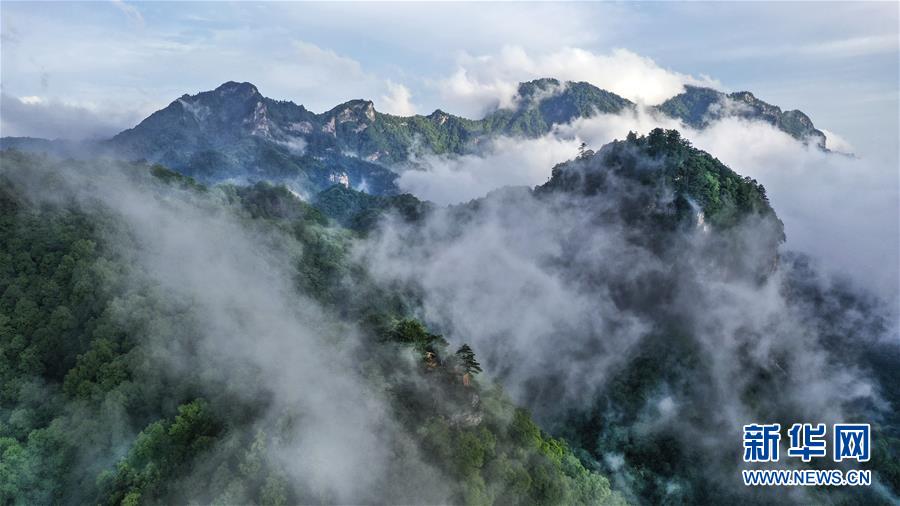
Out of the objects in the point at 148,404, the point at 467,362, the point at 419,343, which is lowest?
the point at 467,362

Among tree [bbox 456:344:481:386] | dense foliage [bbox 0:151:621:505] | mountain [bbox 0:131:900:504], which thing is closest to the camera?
dense foliage [bbox 0:151:621:505]

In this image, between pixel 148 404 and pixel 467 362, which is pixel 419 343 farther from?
pixel 148 404

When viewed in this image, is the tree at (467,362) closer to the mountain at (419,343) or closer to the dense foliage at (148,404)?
the dense foliage at (148,404)

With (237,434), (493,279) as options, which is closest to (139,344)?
(237,434)

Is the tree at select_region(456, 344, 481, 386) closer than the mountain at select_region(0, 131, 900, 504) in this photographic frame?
No

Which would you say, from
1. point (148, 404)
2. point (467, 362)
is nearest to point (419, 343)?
point (467, 362)

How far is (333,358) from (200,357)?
12171 mm

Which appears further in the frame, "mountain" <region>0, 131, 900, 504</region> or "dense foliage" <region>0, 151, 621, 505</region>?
"mountain" <region>0, 131, 900, 504</region>

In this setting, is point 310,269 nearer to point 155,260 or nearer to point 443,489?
point 155,260

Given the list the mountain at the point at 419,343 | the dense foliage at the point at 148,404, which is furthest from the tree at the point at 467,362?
the mountain at the point at 419,343

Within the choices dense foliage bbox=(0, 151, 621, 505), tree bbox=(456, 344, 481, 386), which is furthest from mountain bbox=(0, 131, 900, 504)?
tree bbox=(456, 344, 481, 386)

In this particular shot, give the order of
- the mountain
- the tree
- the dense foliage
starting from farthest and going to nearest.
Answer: the tree
the mountain
the dense foliage

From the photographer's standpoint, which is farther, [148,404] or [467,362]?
[467,362]

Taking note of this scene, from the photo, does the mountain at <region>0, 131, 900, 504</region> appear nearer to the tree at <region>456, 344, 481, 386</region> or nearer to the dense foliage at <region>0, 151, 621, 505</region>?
the dense foliage at <region>0, 151, 621, 505</region>
